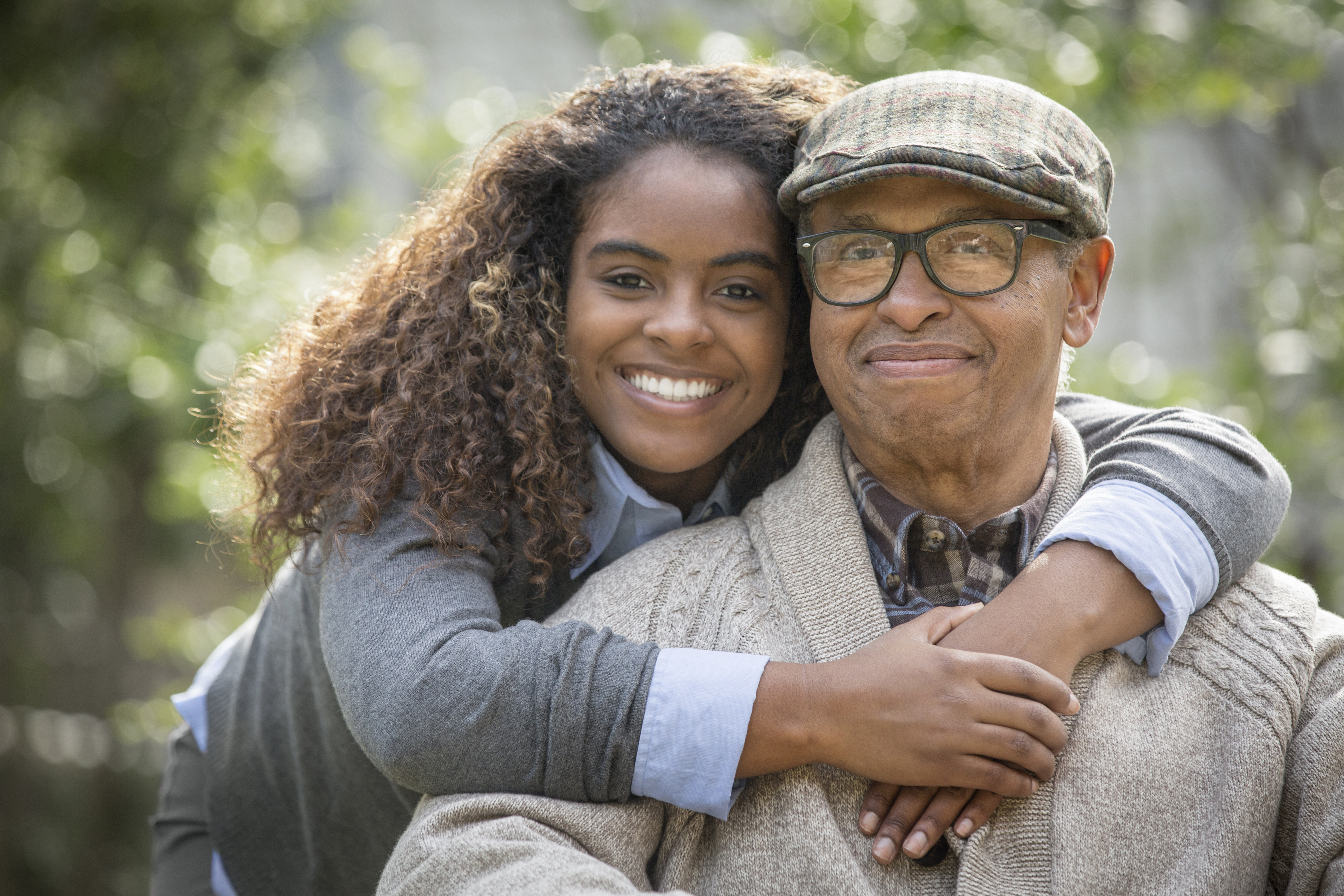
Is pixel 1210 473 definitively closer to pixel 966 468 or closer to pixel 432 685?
pixel 966 468

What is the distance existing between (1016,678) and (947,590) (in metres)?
0.43

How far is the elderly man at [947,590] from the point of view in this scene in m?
1.89

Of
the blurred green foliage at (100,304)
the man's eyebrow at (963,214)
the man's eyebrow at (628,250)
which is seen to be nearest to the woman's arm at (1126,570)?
the man's eyebrow at (963,214)

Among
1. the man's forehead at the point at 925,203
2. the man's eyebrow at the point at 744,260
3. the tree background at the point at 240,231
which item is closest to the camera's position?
the man's forehead at the point at 925,203

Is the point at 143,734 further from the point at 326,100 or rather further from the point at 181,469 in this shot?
the point at 326,100

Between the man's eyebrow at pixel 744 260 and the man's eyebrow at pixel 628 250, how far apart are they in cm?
10

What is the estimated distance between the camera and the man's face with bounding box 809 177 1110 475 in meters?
2.09

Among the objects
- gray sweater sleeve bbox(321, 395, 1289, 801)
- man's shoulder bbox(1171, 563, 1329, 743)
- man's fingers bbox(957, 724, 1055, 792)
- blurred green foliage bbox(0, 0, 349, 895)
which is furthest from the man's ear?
blurred green foliage bbox(0, 0, 349, 895)

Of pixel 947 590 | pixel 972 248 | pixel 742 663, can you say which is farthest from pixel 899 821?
pixel 972 248

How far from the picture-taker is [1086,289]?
2312 mm

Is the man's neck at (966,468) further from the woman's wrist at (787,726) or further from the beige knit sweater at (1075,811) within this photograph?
the woman's wrist at (787,726)

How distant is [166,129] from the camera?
5586 millimetres

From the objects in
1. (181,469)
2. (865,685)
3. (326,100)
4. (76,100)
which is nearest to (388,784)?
(865,685)

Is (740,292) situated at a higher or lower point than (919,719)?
higher
